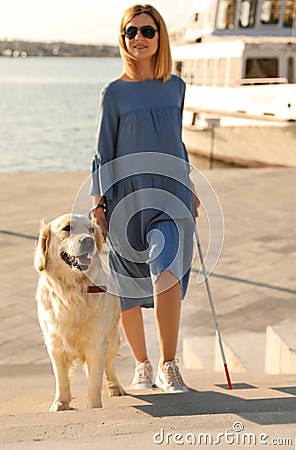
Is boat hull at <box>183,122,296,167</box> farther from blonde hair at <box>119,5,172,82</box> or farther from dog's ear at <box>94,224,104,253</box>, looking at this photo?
dog's ear at <box>94,224,104,253</box>

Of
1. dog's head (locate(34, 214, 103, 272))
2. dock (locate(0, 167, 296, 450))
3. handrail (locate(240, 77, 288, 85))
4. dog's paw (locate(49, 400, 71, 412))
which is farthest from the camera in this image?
handrail (locate(240, 77, 288, 85))

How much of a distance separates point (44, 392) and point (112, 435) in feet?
6.25

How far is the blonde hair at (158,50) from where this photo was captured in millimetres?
3707

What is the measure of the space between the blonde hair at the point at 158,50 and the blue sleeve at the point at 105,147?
0.20 m

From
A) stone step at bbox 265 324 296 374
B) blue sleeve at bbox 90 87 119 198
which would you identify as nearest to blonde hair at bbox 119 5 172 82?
blue sleeve at bbox 90 87 119 198

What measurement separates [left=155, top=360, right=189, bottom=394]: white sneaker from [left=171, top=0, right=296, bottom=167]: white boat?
610 inches

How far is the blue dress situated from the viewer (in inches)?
145

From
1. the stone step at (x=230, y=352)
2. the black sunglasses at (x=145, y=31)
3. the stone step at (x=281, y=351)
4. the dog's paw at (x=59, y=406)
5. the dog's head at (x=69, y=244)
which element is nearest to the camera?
the dog's head at (x=69, y=244)

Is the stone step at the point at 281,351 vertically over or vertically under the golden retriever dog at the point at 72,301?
under

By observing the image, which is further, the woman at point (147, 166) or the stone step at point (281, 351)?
the stone step at point (281, 351)

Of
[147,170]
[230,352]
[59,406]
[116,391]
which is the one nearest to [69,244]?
[147,170]

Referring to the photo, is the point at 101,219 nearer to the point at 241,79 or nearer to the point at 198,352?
the point at 198,352
